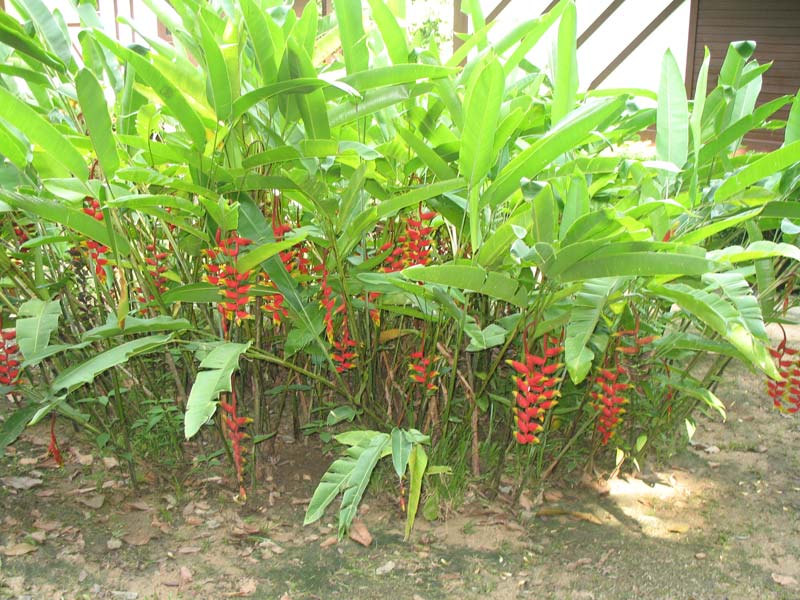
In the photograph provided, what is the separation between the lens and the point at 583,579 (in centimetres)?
171

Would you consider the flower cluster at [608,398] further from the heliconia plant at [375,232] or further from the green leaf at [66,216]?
the green leaf at [66,216]

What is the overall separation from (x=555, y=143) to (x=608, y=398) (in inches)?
22.4

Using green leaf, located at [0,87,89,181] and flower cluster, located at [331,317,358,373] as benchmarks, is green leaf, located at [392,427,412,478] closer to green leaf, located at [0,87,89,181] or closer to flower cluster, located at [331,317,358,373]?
flower cluster, located at [331,317,358,373]

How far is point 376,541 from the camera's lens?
5.95ft

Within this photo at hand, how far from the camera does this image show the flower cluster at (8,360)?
1.66m

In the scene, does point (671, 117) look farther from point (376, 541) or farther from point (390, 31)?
point (376, 541)

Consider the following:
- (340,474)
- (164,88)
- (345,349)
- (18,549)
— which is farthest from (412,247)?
(18,549)

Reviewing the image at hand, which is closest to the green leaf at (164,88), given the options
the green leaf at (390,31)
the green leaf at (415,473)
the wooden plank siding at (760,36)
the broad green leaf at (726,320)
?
the green leaf at (390,31)

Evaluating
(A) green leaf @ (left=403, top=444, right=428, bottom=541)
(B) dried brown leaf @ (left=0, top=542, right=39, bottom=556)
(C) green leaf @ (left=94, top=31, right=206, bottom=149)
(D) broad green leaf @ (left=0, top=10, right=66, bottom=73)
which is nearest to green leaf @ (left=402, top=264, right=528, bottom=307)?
(A) green leaf @ (left=403, top=444, right=428, bottom=541)

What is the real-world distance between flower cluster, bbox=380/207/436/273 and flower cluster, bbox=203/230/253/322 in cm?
33

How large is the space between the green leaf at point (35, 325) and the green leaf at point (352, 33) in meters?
0.77

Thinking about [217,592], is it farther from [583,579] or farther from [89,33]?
[89,33]

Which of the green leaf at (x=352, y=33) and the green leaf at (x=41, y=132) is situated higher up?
the green leaf at (x=352, y=33)

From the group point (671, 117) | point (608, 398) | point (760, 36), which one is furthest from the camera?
point (760, 36)
